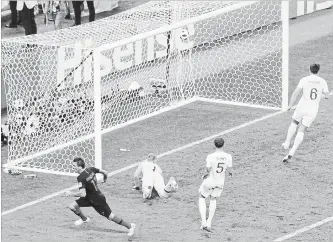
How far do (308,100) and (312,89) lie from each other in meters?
0.21

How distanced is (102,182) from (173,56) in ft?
17.1

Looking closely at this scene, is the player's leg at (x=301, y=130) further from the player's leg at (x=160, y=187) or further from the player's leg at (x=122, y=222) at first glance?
the player's leg at (x=122, y=222)

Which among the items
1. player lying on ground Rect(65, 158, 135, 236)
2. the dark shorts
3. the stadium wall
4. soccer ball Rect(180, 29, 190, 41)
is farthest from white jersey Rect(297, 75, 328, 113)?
the stadium wall

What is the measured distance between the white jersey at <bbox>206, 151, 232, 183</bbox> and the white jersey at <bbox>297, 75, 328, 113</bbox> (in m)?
3.05

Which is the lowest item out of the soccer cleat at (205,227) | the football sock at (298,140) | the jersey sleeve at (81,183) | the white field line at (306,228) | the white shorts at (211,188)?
the white field line at (306,228)

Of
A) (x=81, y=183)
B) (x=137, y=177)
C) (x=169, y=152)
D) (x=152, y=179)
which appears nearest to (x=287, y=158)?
(x=169, y=152)

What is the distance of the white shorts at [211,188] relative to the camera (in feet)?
67.2

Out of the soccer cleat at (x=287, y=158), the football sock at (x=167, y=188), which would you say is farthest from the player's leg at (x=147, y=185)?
the soccer cleat at (x=287, y=158)

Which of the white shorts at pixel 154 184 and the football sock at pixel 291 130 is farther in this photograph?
the football sock at pixel 291 130

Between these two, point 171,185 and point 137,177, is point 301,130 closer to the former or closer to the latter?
point 171,185

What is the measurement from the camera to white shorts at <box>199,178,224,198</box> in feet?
67.2

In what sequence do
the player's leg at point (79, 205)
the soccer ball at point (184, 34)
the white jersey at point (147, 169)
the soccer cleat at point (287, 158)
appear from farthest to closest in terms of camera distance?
the soccer ball at point (184, 34)
the soccer cleat at point (287, 158)
the white jersey at point (147, 169)
the player's leg at point (79, 205)

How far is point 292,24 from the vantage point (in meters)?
32.2

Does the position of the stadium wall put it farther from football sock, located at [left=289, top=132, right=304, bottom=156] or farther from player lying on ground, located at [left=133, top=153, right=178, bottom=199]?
player lying on ground, located at [left=133, top=153, right=178, bottom=199]
